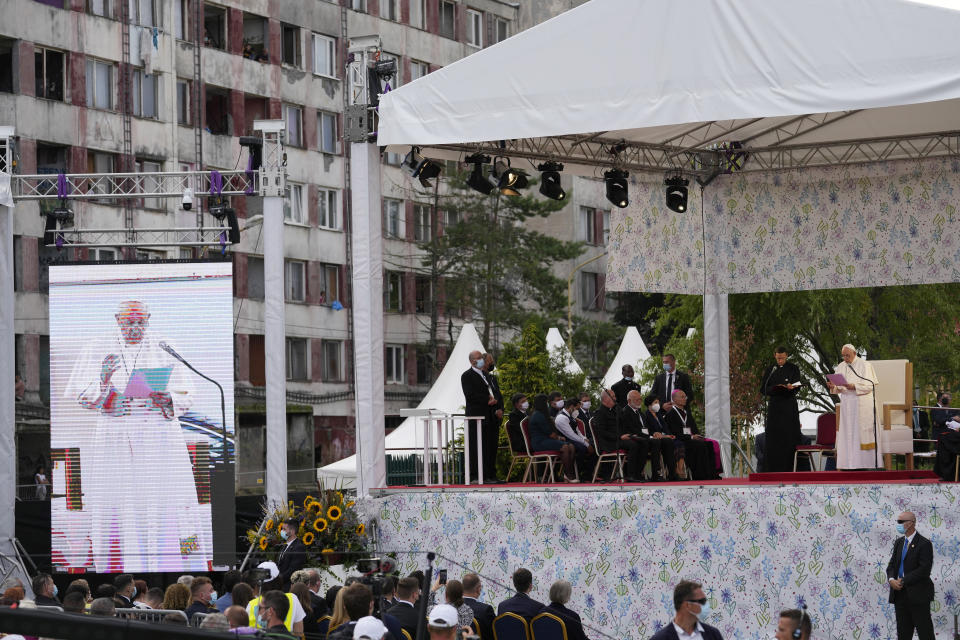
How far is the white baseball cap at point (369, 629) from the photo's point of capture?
7204 millimetres

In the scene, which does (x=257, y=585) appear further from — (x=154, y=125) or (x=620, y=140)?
(x=154, y=125)

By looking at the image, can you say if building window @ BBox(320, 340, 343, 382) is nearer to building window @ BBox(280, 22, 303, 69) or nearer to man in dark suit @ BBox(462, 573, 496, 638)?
building window @ BBox(280, 22, 303, 69)

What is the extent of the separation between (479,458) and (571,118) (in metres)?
4.18

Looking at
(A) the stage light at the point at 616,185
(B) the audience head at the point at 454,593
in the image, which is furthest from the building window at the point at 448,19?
(B) the audience head at the point at 454,593

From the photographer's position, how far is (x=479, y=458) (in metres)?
15.2

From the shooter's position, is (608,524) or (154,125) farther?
(154,125)

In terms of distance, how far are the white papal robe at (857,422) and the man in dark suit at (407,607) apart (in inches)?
289

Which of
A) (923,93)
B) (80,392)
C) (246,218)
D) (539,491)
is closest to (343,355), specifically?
(246,218)

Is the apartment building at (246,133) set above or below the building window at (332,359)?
above

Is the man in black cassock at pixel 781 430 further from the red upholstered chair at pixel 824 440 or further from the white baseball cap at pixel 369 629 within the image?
the white baseball cap at pixel 369 629

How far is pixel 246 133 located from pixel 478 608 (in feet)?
109

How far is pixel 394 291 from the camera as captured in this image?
150 ft

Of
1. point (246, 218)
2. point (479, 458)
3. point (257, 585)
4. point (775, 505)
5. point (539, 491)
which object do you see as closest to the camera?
point (257, 585)

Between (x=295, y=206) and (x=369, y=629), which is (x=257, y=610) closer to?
(x=369, y=629)
